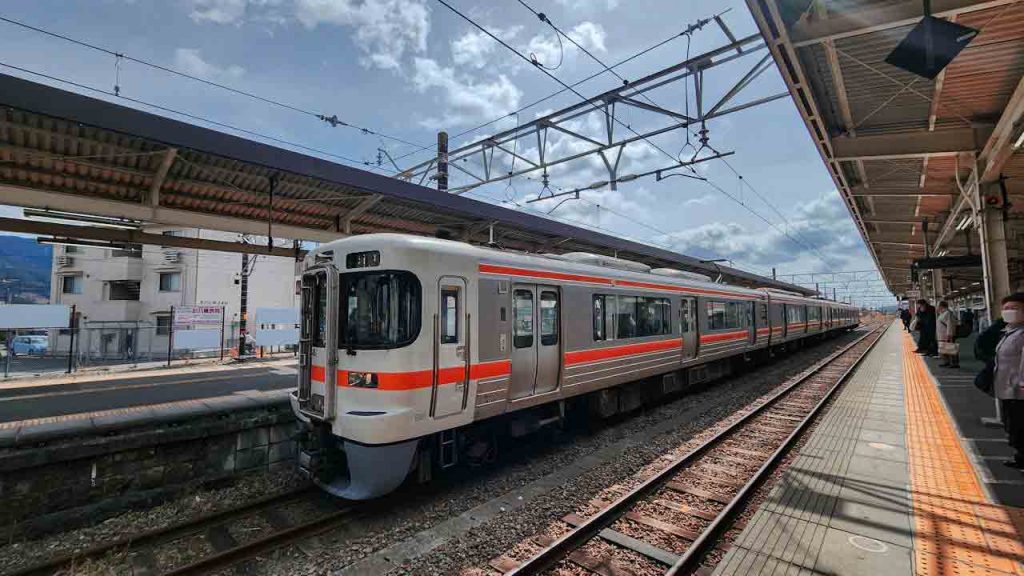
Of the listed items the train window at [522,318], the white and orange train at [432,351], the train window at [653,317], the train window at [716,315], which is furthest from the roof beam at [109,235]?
the train window at [716,315]

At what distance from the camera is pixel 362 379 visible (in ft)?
16.7

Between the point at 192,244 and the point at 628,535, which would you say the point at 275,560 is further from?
the point at 192,244

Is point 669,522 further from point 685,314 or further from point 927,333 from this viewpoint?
point 927,333

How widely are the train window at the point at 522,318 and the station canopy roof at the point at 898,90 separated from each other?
4.35m

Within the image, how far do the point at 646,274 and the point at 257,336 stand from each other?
56.3 ft

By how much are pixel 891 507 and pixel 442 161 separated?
11.7 m

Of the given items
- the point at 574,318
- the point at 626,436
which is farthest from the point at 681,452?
the point at 574,318

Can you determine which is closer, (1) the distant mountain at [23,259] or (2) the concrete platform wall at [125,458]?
(2) the concrete platform wall at [125,458]

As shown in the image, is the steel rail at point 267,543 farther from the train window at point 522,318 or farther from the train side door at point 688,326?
the train side door at point 688,326

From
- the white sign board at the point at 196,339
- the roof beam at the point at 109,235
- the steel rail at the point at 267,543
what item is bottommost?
the steel rail at the point at 267,543


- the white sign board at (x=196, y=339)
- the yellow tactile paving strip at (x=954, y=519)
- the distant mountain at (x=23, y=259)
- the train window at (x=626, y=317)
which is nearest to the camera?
the yellow tactile paving strip at (x=954, y=519)

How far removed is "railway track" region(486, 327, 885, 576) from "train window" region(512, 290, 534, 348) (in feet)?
7.55

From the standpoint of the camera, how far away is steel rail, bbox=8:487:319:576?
422 cm

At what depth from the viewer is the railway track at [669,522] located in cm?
412
